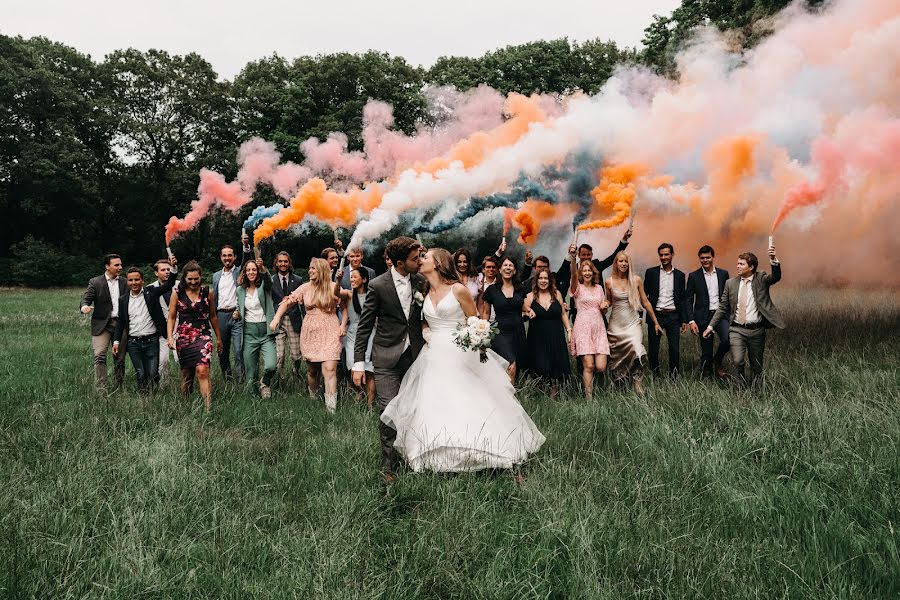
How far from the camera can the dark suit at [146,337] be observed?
28.6 feet

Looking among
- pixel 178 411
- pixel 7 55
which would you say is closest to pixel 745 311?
pixel 178 411

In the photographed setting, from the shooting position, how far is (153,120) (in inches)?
1654

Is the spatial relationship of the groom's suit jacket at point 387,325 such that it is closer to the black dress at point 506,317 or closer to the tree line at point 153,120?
the black dress at point 506,317

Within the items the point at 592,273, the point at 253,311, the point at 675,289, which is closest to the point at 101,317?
the point at 253,311

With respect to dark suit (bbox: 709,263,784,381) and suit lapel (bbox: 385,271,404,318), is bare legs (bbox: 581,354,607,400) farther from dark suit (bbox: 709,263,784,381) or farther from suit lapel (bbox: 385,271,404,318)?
suit lapel (bbox: 385,271,404,318)

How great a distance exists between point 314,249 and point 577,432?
1338 inches

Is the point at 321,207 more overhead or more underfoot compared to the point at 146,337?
more overhead

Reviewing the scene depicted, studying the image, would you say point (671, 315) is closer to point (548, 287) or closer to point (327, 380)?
point (548, 287)

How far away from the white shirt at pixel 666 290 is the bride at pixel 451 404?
191 inches

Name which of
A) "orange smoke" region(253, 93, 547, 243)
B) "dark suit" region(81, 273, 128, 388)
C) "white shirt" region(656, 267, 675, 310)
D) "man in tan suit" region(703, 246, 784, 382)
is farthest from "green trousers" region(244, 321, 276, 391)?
"man in tan suit" region(703, 246, 784, 382)

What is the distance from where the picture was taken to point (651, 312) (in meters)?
9.41

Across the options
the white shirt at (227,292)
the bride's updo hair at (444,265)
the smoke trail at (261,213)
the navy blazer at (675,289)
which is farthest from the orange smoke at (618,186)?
the bride's updo hair at (444,265)

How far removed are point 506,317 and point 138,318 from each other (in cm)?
503

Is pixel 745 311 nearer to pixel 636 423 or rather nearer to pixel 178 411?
pixel 636 423
